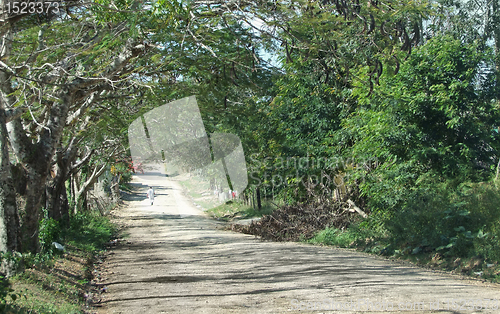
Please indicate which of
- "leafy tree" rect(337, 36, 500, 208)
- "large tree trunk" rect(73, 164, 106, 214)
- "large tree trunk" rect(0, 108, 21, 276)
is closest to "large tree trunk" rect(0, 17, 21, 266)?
"large tree trunk" rect(0, 108, 21, 276)

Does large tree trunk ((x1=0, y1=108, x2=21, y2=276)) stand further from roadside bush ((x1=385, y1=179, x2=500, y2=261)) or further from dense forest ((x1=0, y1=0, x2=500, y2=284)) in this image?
roadside bush ((x1=385, y1=179, x2=500, y2=261))

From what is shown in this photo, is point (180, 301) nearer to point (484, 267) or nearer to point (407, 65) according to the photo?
point (484, 267)

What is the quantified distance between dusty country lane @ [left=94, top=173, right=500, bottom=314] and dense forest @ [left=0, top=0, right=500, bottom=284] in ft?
6.28

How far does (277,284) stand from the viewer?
7.65m

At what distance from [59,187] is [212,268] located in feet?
24.7

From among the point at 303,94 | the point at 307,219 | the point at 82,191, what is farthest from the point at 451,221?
the point at 82,191

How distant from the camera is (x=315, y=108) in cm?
1664

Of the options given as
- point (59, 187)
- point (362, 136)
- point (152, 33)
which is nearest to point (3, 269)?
point (152, 33)

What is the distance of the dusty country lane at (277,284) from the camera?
6.13 meters

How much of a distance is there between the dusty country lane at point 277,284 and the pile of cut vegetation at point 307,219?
236 centimetres

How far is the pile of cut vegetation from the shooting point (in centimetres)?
1491

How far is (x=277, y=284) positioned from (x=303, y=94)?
1054 centimetres

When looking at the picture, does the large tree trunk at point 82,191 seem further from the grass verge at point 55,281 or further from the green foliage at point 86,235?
the grass verge at point 55,281

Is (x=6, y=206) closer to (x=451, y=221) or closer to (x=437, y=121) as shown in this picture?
(x=451, y=221)
